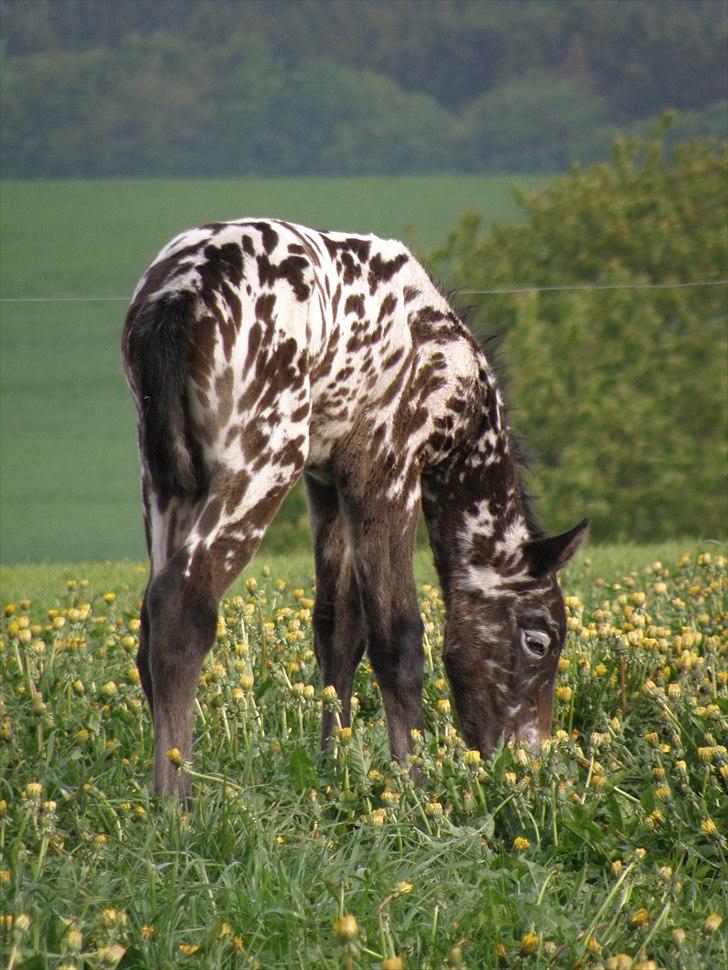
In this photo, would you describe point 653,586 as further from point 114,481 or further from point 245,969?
point 114,481

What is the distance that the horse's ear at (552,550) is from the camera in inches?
178

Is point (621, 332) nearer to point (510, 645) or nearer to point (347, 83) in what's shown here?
point (347, 83)

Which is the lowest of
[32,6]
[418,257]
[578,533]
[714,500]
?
[714,500]

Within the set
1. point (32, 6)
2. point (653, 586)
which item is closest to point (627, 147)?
point (32, 6)

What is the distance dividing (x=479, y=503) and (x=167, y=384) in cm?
160

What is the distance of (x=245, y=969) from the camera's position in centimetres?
270

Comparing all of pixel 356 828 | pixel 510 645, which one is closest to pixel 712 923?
pixel 356 828

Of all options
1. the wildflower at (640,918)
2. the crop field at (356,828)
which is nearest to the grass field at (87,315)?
the crop field at (356,828)

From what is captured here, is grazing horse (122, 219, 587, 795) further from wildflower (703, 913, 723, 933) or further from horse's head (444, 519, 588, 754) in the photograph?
wildflower (703, 913, 723, 933)

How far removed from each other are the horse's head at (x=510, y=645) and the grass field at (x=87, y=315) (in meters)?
7.91

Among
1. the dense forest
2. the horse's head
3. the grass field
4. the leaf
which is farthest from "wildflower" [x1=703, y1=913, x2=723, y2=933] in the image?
the dense forest

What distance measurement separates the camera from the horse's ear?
14.8ft

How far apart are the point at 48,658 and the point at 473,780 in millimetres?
2046

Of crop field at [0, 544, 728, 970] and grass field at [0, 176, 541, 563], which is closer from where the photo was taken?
crop field at [0, 544, 728, 970]
